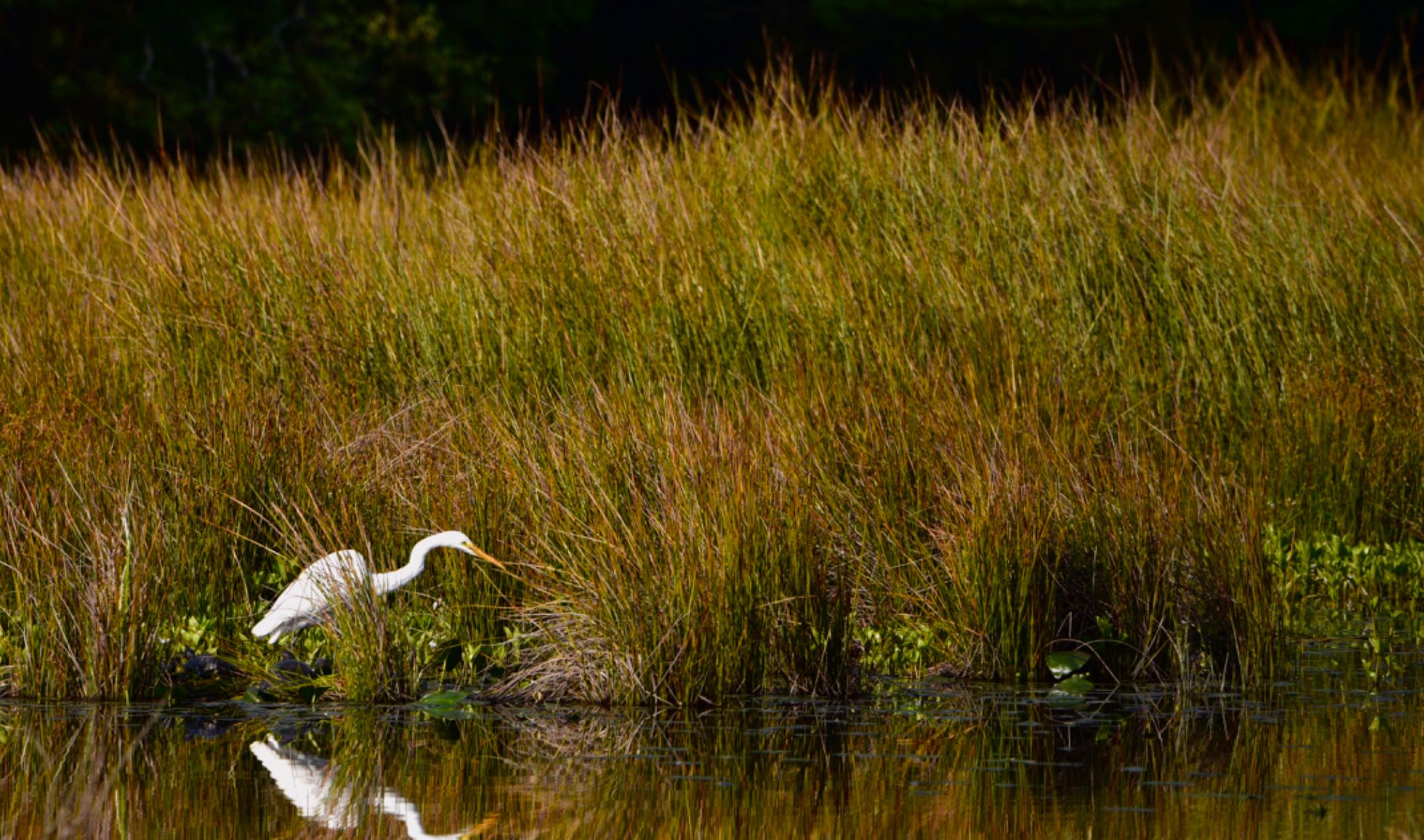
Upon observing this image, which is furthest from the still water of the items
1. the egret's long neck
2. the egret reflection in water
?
the egret's long neck

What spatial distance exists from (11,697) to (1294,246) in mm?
5119

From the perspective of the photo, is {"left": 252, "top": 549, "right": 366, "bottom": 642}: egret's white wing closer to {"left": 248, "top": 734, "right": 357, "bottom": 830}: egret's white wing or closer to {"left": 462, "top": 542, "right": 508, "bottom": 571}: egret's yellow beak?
{"left": 462, "top": 542, "right": 508, "bottom": 571}: egret's yellow beak

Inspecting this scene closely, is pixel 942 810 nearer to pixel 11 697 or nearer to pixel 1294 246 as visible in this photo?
pixel 11 697

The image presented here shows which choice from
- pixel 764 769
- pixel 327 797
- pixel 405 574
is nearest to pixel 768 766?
pixel 764 769

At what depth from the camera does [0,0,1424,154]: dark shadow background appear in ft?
51.5

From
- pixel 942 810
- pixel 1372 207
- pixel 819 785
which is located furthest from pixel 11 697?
pixel 1372 207

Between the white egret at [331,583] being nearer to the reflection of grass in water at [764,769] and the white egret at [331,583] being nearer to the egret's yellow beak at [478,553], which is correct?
the egret's yellow beak at [478,553]

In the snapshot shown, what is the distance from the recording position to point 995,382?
6445 millimetres

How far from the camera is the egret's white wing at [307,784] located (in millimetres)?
3701

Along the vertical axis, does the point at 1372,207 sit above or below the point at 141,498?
above

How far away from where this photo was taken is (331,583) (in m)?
4.82

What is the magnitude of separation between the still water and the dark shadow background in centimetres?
999

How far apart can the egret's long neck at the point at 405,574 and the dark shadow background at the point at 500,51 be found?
376 inches

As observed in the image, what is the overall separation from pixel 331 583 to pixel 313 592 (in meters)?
0.16
